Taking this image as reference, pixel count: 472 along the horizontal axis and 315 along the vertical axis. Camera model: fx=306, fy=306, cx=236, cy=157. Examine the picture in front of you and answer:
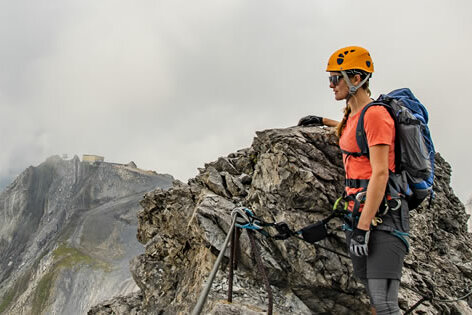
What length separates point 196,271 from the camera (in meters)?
11.1

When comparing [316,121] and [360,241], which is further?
[316,121]

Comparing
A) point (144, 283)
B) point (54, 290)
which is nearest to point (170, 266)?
point (144, 283)

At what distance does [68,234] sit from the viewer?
372ft

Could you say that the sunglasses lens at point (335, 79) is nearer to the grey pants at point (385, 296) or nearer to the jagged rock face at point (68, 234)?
the grey pants at point (385, 296)

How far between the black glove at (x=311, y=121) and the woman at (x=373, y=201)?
14.0ft

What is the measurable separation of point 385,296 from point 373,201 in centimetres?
152

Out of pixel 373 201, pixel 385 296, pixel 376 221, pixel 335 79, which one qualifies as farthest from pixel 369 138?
pixel 385 296

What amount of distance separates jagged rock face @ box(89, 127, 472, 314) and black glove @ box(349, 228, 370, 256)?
148 inches

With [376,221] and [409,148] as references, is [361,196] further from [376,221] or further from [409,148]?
[409,148]

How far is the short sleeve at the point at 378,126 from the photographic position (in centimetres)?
460

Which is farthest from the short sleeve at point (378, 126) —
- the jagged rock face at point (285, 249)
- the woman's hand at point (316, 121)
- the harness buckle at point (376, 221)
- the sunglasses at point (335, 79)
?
the jagged rock face at point (285, 249)

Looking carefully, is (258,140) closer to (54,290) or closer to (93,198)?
(54,290)

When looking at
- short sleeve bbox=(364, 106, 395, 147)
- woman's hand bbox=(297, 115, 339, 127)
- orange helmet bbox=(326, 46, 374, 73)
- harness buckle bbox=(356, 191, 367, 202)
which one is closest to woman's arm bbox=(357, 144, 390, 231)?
short sleeve bbox=(364, 106, 395, 147)

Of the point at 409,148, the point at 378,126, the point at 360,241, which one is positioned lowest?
the point at 360,241
